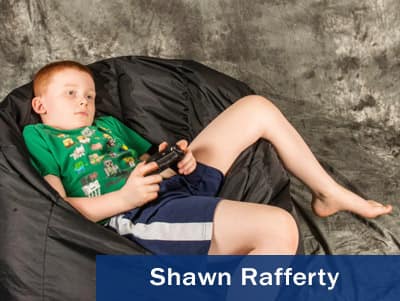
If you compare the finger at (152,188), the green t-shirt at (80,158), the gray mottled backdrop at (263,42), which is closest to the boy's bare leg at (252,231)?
the finger at (152,188)

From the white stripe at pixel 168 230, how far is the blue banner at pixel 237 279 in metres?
0.04

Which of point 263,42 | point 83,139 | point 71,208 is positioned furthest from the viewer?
point 263,42

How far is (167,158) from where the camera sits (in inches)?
56.9

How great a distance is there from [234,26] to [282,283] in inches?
44.3

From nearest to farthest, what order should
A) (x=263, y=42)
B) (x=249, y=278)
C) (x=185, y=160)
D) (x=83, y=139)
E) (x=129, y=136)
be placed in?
(x=249, y=278), (x=185, y=160), (x=83, y=139), (x=129, y=136), (x=263, y=42)

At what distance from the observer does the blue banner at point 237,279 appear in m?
1.31

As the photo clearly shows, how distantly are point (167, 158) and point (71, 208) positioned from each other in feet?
0.74

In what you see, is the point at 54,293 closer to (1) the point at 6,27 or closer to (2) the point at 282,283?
(2) the point at 282,283

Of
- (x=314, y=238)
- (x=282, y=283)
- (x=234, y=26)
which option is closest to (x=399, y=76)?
(x=234, y=26)

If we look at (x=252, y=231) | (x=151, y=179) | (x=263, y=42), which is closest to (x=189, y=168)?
(x=151, y=179)

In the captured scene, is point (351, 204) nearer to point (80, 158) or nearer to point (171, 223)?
point (171, 223)

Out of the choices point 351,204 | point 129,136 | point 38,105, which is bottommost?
point 351,204

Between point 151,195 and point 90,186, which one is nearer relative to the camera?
point 151,195

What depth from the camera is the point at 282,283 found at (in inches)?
54.8
